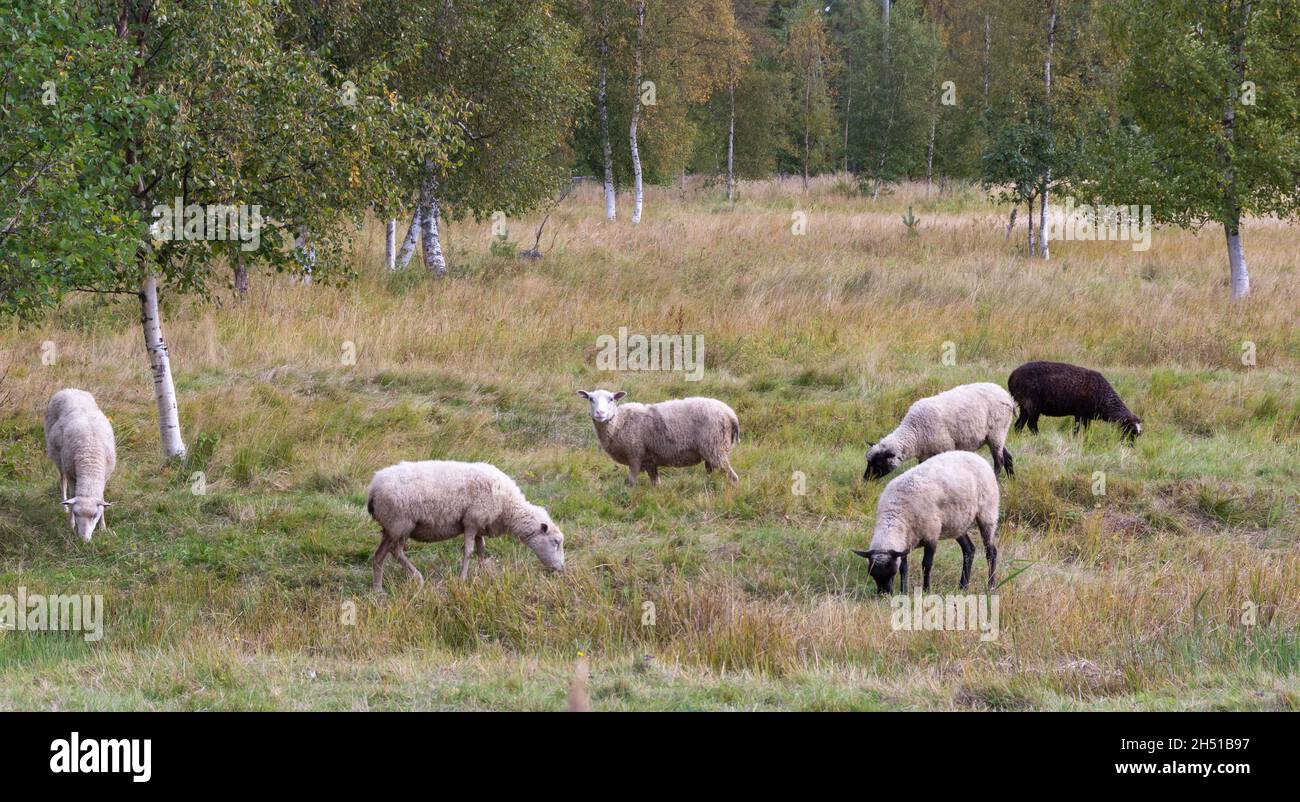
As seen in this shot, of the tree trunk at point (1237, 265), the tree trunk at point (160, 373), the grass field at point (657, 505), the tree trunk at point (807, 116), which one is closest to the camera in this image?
the grass field at point (657, 505)

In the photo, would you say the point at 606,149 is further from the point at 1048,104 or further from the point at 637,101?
the point at 1048,104

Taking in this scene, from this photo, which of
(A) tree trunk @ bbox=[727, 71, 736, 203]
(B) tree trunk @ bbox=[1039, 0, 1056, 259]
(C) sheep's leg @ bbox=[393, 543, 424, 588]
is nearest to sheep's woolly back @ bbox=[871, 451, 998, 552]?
(C) sheep's leg @ bbox=[393, 543, 424, 588]

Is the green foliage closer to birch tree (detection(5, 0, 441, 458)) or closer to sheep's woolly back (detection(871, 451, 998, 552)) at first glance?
sheep's woolly back (detection(871, 451, 998, 552))

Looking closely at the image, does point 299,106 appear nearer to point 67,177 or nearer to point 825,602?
point 67,177

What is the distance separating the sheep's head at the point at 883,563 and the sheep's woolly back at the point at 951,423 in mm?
2803

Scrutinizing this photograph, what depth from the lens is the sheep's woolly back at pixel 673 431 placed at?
1320 centimetres

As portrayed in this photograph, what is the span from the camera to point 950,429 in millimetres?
13125

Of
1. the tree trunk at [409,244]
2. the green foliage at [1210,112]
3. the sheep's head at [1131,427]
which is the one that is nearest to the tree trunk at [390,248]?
the tree trunk at [409,244]

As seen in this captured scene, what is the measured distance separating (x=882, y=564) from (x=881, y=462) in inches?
112

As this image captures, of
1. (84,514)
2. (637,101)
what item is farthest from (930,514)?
(637,101)

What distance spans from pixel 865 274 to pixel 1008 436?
33.0 ft

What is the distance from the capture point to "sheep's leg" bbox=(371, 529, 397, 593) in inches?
418

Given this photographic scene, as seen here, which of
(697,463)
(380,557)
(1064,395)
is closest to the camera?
(380,557)

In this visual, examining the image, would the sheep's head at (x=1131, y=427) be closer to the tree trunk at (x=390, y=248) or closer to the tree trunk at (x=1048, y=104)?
the tree trunk at (x=1048, y=104)
